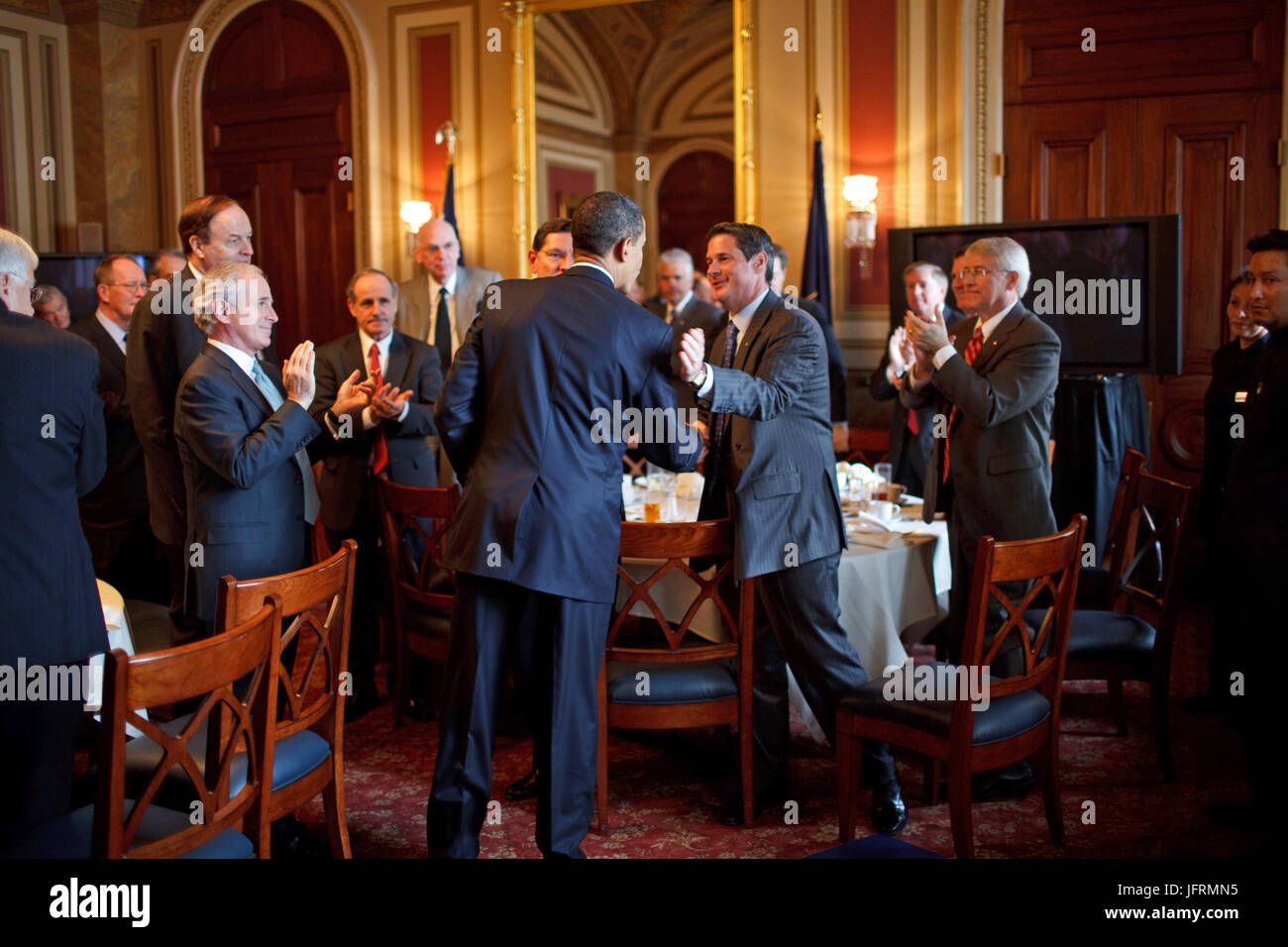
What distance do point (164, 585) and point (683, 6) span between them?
4380 mm

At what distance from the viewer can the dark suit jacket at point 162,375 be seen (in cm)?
348

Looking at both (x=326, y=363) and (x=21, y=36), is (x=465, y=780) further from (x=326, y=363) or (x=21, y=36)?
(x=21, y=36)

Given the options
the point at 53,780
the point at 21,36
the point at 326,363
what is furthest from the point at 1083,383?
the point at 21,36

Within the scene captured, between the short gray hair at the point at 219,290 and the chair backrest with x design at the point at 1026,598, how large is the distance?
78.9 inches

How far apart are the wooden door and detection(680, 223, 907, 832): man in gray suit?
3.76m

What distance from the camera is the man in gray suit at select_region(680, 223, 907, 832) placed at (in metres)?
3.10

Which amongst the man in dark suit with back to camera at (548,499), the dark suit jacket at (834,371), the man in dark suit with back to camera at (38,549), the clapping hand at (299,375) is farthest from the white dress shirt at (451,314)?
the man in dark suit with back to camera at (38,549)

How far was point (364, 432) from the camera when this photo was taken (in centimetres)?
414

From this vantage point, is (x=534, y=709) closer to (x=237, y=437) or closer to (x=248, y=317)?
(x=237, y=437)

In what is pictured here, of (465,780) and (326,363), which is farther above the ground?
(326,363)

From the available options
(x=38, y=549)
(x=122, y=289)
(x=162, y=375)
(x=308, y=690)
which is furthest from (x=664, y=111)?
(x=38, y=549)

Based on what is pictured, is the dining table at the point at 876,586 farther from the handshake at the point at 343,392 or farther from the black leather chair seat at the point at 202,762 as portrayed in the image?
the black leather chair seat at the point at 202,762

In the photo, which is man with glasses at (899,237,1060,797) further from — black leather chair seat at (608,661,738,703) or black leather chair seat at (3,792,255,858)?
black leather chair seat at (3,792,255,858)

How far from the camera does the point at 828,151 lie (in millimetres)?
6516
